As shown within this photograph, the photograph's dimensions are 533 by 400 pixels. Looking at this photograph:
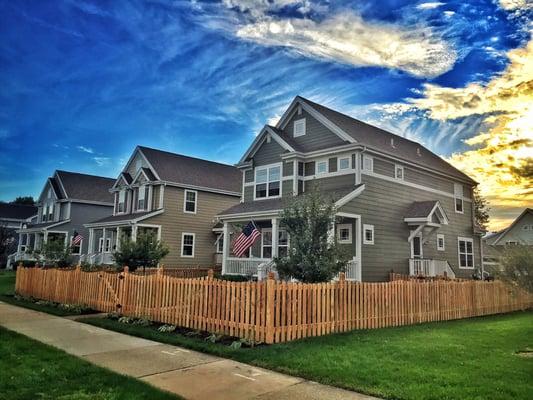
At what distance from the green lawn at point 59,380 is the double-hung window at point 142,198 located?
2241 centimetres

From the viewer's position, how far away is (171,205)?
2959 cm

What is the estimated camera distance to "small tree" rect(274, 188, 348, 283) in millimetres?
11023

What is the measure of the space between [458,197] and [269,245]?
43.6 feet

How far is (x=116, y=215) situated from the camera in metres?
32.5

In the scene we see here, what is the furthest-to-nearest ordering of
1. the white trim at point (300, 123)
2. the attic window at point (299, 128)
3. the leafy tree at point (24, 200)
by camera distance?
1. the leafy tree at point (24, 200)
2. the attic window at point (299, 128)
3. the white trim at point (300, 123)

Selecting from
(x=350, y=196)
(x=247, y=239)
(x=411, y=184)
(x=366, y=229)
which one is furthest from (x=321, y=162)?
(x=247, y=239)

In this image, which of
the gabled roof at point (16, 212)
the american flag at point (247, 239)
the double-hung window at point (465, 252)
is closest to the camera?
the american flag at point (247, 239)

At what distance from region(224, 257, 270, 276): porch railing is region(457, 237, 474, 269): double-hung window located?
531 inches

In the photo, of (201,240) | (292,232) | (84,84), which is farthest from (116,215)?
(292,232)

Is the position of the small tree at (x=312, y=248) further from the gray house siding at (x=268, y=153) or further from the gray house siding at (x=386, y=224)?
the gray house siding at (x=268, y=153)

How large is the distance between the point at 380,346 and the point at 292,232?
3.95 metres

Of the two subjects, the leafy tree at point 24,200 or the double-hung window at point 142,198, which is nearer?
the double-hung window at point 142,198

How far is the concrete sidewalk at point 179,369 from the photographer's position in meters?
5.93

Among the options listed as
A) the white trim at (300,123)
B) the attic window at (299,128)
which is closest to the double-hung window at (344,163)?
the white trim at (300,123)
